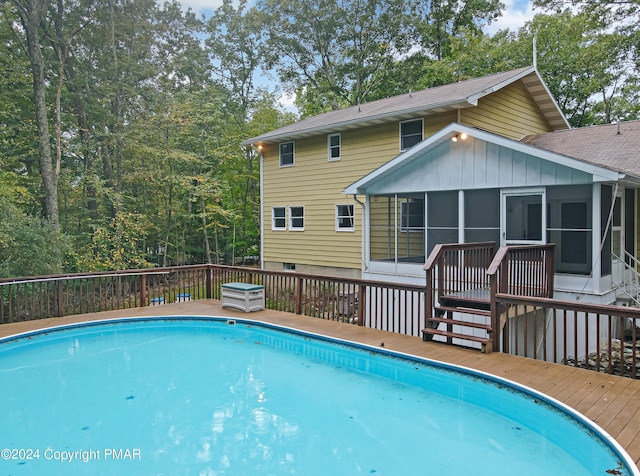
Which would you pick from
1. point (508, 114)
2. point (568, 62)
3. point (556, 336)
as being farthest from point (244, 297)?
point (568, 62)

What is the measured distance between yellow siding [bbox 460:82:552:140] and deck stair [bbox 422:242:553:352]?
4.64 meters

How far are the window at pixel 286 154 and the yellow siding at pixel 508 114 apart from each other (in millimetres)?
5977

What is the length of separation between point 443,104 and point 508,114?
2795 millimetres

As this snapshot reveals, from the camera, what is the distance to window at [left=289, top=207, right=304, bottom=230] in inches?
554

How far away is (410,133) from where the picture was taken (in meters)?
11.4

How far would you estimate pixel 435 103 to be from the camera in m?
10.2

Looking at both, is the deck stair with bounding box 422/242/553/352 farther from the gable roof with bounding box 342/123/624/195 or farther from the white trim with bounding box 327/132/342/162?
the white trim with bounding box 327/132/342/162

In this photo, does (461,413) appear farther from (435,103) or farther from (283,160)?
(283,160)

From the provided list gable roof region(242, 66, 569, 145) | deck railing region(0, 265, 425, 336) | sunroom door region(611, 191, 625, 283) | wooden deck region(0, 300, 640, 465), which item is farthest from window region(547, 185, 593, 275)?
gable roof region(242, 66, 569, 145)

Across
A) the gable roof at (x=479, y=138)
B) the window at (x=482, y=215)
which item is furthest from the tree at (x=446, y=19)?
the window at (x=482, y=215)

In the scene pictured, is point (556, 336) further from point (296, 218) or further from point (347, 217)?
point (296, 218)

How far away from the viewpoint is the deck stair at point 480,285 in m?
5.93

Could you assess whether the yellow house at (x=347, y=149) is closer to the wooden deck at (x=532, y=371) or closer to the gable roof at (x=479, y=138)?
the gable roof at (x=479, y=138)

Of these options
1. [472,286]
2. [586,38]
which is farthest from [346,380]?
[586,38]
